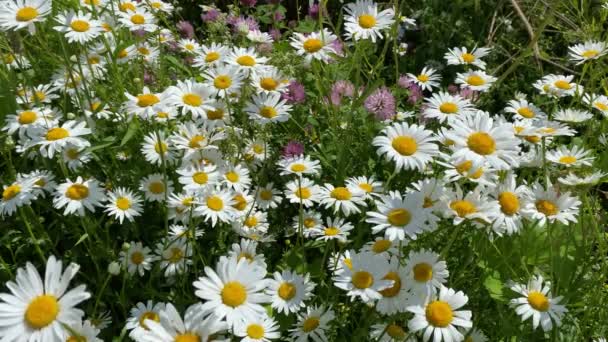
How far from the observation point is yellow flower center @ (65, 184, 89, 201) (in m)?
1.90

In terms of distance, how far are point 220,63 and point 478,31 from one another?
2.15 metres

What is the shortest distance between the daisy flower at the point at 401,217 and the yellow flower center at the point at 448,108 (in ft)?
2.15

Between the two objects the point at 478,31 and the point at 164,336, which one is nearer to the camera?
the point at 164,336

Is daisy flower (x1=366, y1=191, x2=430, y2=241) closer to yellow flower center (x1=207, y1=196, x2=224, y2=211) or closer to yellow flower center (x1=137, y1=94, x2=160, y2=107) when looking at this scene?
yellow flower center (x1=207, y1=196, x2=224, y2=211)

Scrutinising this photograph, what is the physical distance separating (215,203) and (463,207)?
791 mm

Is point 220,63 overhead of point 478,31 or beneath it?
overhead

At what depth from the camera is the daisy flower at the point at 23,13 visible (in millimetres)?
1982

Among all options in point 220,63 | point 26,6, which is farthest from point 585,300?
point 26,6

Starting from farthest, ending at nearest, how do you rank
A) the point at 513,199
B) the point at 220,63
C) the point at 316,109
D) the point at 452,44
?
the point at 452,44
the point at 316,109
the point at 220,63
the point at 513,199

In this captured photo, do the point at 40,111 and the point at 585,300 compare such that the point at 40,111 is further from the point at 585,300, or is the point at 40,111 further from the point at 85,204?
the point at 585,300

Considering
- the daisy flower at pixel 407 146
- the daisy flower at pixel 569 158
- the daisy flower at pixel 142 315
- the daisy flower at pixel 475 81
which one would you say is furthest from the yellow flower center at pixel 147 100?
the daisy flower at pixel 569 158

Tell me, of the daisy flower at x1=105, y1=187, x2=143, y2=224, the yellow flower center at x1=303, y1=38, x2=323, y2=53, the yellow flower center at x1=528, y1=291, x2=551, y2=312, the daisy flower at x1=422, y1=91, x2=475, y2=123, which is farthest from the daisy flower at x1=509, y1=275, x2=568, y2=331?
the daisy flower at x1=105, y1=187, x2=143, y2=224

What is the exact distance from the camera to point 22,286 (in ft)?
4.10

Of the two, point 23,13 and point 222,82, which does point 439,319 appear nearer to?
point 222,82
